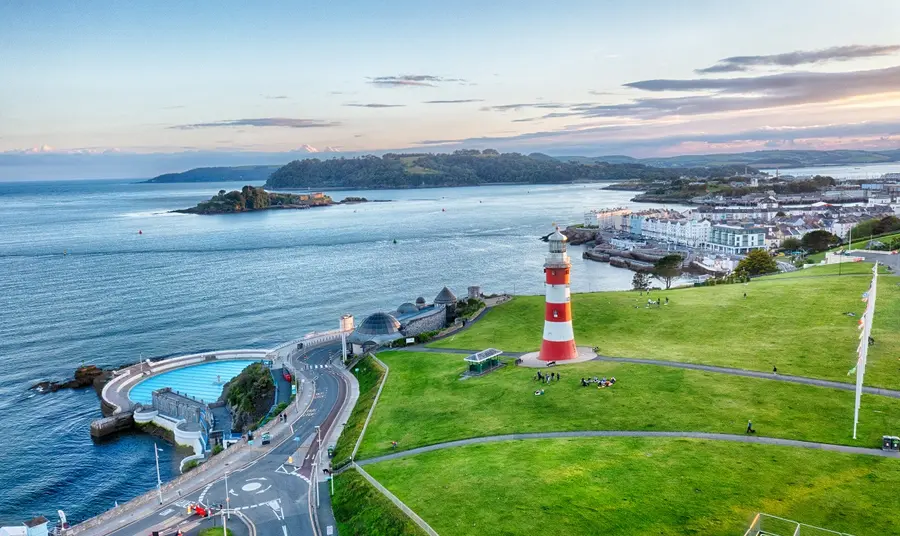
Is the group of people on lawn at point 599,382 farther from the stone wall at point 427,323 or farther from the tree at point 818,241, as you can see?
the tree at point 818,241

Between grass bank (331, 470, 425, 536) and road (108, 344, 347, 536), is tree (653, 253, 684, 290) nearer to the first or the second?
road (108, 344, 347, 536)

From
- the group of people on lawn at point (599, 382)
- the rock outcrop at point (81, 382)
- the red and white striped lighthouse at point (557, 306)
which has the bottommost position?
the rock outcrop at point (81, 382)

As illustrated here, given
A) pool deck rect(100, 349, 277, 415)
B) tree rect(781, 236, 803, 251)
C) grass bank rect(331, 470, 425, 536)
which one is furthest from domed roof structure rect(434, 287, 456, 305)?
tree rect(781, 236, 803, 251)

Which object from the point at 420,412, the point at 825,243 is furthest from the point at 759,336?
the point at 825,243

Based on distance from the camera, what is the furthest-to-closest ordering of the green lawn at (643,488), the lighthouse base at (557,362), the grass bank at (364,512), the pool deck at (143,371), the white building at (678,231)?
the white building at (678,231) < the pool deck at (143,371) < the lighthouse base at (557,362) < the grass bank at (364,512) < the green lawn at (643,488)

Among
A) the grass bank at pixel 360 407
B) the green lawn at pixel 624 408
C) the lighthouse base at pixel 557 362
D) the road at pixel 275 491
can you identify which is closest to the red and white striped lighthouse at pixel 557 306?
the lighthouse base at pixel 557 362

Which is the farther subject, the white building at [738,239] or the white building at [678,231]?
the white building at [678,231]

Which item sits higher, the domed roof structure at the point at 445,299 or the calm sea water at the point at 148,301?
the domed roof structure at the point at 445,299
